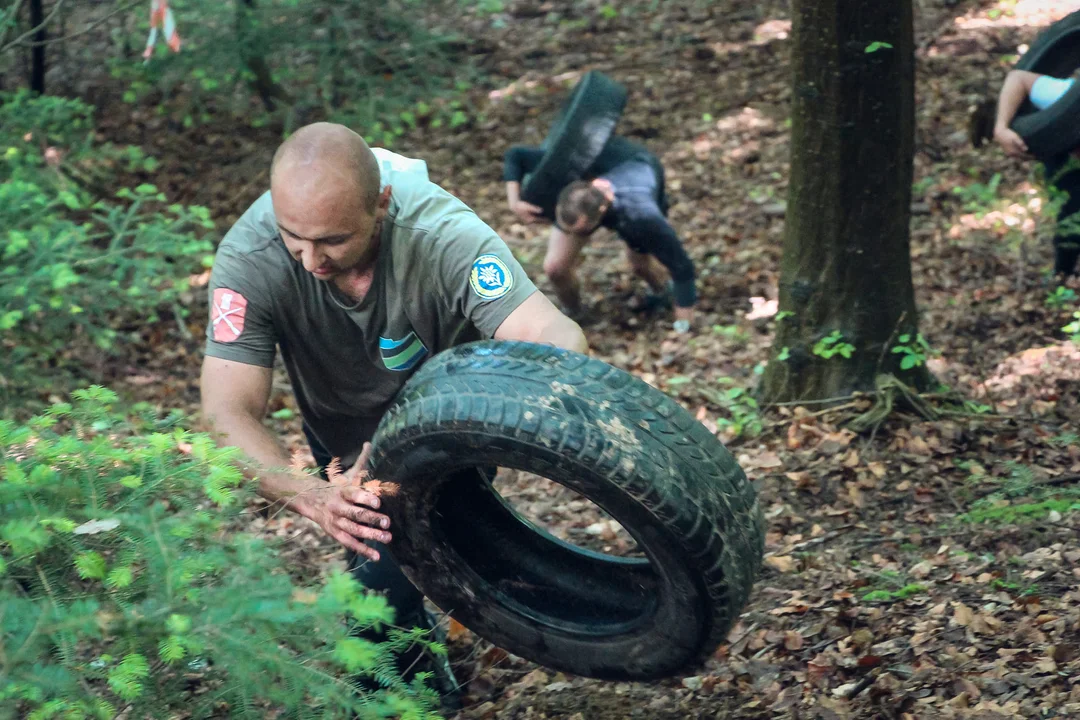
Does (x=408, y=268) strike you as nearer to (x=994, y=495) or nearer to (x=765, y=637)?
(x=765, y=637)

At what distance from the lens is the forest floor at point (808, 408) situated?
3525 millimetres

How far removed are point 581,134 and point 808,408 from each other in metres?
2.69

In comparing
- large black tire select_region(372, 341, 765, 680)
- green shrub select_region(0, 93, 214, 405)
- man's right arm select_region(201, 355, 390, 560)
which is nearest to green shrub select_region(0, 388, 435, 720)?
man's right arm select_region(201, 355, 390, 560)

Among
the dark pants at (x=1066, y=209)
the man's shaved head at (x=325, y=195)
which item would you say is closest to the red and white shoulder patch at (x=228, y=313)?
the man's shaved head at (x=325, y=195)

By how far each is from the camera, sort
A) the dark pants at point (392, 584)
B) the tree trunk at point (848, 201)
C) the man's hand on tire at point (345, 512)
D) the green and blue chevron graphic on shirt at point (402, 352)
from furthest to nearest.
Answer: the tree trunk at point (848, 201) < the dark pants at point (392, 584) < the green and blue chevron graphic on shirt at point (402, 352) < the man's hand on tire at point (345, 512)

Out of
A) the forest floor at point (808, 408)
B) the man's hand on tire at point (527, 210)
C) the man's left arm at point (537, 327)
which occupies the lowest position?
the forest floor at point (808, 408)

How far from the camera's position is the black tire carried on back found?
19.4ft

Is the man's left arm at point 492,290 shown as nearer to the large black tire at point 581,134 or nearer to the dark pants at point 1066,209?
the large black tire at point 581,134

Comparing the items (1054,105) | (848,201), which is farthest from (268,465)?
(1054,105)

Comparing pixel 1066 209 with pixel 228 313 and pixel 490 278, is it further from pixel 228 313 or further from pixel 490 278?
pixel 228 313

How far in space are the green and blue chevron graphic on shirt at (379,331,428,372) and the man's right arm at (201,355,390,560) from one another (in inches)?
15.0

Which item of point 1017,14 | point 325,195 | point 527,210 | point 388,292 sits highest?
point 325,195

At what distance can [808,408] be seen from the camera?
526cm

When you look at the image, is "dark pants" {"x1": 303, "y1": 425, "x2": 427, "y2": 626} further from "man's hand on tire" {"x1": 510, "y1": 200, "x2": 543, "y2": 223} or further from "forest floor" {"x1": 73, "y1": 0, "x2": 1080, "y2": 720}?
"man's hand on tire" {"x1": 510, "y1": 200, "x2": 543, "y2": 223}
